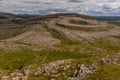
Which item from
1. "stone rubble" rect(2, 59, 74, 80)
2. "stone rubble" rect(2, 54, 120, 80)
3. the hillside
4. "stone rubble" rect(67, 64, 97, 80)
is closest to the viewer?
"stone rubble" rect(67, 64, 97, 80)

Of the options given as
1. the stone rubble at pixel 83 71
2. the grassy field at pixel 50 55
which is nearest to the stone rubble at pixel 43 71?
the grassy field at pixel 50 55

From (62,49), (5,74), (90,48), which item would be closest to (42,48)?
(62,49)

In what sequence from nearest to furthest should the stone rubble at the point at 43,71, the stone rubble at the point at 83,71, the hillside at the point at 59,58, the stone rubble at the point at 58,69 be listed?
the stone rubble at the point at 83,71 → the stone rubble at the point at 58,69 → the hillside at the point at 59,58 → the stone rubble at the point at 43,71

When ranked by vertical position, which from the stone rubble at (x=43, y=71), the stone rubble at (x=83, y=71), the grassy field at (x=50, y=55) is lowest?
the grassy field at (x=50, y=55)

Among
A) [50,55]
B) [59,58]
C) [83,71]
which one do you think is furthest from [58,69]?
[50,55]

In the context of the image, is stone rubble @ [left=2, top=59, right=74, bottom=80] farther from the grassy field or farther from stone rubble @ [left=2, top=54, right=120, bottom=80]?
the grassy field

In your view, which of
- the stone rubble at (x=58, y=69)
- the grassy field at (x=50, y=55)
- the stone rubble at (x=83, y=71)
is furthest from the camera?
the grassy field at (x=50, y=55)

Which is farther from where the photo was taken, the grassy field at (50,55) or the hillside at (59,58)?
the grassy field at (50,55)

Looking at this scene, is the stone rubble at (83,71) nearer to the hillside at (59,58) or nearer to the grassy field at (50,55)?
the hillside at (59,58)

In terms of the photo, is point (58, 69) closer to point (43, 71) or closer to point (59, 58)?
point (43, 71)

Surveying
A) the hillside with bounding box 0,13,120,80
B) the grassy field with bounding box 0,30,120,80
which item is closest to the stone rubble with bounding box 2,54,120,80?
the hillside with bounding box 0,13,120,80

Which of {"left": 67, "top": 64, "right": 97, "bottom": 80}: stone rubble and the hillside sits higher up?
{"left": 67, "top": 64, "right": 97, "bottom": 80}: stone rubble
